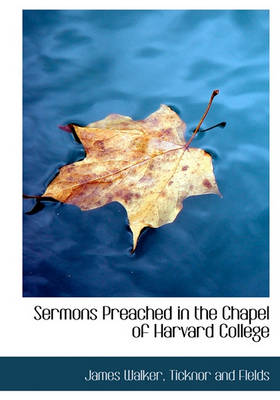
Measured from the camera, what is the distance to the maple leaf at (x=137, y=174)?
98 cm

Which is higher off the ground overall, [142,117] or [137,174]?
[142,117]

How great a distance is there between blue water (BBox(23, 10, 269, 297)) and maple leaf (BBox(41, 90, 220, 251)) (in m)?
0.07

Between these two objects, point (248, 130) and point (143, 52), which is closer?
point (248, 130)

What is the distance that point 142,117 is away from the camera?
1.20m

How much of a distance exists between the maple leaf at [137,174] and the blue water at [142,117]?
0.07m

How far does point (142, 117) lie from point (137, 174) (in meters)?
0.29

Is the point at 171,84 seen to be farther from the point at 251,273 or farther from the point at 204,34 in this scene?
the point at 251,273

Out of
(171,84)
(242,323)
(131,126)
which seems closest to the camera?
(242,323)

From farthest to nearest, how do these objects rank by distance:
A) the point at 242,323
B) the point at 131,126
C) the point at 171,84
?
the point at 171,84 < the point at 131,126 < the point at 242,323

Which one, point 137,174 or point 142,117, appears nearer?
point 137,174

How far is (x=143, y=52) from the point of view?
4.30 feet

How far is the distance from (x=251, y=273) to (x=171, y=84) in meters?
0.74

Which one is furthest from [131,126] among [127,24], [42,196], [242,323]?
[242,323]

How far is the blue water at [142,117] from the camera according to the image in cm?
101
